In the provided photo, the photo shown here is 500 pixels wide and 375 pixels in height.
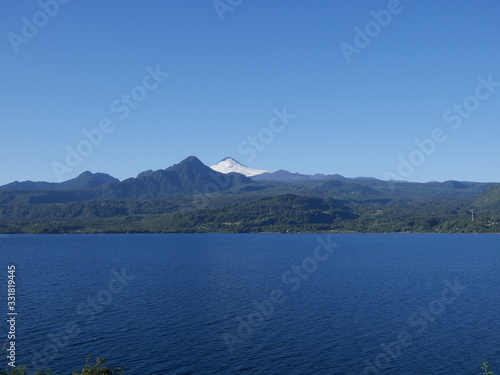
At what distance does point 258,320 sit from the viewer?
233ft

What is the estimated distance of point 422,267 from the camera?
143 m

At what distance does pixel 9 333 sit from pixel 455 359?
189 ft

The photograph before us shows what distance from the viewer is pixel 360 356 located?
55.9 meters

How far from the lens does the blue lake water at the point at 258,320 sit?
177 feet

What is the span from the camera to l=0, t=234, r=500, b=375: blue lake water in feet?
177

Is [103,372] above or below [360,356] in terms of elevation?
above

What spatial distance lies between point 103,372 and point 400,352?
39700 millimetres

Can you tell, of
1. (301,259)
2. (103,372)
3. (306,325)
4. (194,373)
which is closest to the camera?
(103,372)

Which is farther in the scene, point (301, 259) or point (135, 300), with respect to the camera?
point (301, 259)

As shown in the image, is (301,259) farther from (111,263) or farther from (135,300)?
(135,300)

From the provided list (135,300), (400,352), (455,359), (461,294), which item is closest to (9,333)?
(135,300)

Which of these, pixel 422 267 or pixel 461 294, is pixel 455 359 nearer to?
pixel 461 294

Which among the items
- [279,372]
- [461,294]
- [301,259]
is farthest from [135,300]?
[301,259]

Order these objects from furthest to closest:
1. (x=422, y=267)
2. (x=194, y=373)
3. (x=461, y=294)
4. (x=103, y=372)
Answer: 1. (x=422, y=267)
2. (x=461, y=294)
3. (x=194, y=373)
4. (x=103, y=372)
